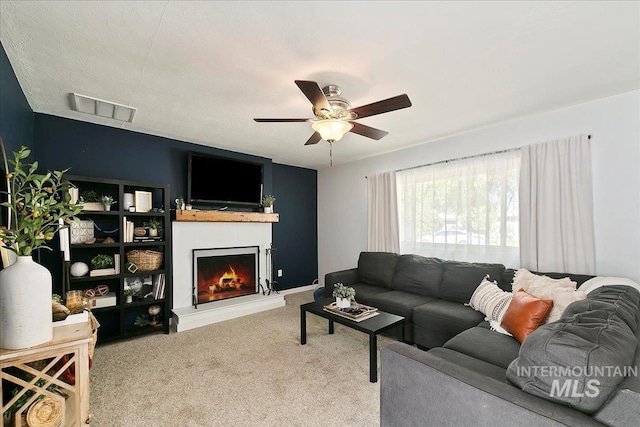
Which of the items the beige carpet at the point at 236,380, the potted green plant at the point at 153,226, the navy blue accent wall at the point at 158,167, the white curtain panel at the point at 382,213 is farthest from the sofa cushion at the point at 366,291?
the potted green plant at the point at 153,226

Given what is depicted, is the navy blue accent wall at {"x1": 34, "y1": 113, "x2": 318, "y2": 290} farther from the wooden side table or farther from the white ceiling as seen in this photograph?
the wooden side table

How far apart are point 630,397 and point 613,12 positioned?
1.91 meters

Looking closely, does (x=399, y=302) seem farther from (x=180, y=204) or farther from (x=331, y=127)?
(x=180, y=204)

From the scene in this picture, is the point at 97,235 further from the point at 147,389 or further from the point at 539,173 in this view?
the point at 539,173

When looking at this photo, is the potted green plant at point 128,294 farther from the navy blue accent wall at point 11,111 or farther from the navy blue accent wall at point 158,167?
the navy blue accent wall at point 11,111

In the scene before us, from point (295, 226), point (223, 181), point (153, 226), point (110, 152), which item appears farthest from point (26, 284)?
point (295, 226)

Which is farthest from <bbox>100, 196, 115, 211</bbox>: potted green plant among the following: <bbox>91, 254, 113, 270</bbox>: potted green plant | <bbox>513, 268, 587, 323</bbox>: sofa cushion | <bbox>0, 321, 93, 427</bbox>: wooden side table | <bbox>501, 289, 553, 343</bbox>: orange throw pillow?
<bbox>513, 268, 587, 323</bbox>: sofa cushion

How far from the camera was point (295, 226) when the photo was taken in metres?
5.54

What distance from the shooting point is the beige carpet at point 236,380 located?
1944mm

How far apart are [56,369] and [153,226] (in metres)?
2.15

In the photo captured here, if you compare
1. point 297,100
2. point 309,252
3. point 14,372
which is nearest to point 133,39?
point 297,100

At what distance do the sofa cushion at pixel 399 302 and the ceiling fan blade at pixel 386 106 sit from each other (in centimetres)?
207

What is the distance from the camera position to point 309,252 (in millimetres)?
5746

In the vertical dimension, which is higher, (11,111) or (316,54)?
(316,54)
